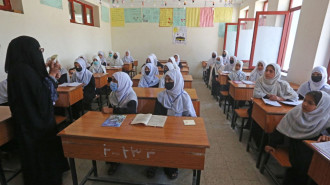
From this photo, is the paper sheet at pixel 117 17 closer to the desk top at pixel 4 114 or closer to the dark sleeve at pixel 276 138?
the desk top at pixel 4 114

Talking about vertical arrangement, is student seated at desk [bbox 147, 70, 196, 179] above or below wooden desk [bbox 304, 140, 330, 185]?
above

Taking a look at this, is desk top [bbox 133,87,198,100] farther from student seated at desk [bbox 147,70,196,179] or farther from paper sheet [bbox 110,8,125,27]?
paper sheet [bbox 110,8,125,27]

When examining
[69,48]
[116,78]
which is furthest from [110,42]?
[116,78]

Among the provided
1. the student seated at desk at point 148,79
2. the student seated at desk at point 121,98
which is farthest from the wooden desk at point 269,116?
the student seated at desk at point 148,79

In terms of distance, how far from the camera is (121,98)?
2.12 m

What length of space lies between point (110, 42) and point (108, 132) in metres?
7.26

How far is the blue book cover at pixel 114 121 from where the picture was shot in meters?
1.65

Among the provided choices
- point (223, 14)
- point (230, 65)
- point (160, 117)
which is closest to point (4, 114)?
point (160, 117)

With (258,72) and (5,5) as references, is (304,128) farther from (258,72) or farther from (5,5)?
(5,5)

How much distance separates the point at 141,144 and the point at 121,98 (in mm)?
839

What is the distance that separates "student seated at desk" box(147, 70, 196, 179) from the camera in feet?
6.64

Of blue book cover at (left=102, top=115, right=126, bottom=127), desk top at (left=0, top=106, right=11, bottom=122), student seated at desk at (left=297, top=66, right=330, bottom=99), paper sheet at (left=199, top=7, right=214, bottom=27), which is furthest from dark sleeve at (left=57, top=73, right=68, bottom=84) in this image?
paper sheet at (left=199, top=7, right=214, bottom=27)

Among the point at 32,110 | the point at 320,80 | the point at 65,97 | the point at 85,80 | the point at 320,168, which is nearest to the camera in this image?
the point at 320,168

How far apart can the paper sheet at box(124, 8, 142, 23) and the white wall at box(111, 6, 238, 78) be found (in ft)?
0.53
